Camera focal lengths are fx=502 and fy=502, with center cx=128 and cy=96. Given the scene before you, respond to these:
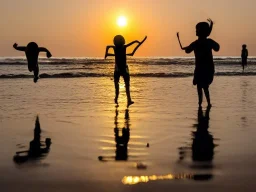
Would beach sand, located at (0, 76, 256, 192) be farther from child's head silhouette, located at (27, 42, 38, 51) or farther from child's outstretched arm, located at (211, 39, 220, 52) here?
child's head silhouette, located at (27, 42, 38, 51)

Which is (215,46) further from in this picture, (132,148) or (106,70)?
(106,70)

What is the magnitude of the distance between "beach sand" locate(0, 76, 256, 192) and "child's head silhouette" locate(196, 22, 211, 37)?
1.81m

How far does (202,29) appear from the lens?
11.7m

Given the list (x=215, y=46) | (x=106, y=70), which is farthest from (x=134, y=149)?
(x=106, y=70)

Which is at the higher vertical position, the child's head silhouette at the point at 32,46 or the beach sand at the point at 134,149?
the child's head silhouette at the point at 32,46

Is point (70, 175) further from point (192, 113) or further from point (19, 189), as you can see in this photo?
point (192, 113)

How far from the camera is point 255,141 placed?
283 inches

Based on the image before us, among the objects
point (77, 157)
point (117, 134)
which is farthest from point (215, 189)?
point (117, 134)

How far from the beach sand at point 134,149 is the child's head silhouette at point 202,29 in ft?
5.93

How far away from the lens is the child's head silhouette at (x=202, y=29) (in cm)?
1169

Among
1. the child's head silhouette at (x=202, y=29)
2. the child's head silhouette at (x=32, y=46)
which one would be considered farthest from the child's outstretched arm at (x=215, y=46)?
the child's head silhouette at (x=32, y=46)

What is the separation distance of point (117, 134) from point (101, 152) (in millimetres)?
1618

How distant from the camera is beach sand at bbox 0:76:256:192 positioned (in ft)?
15.8

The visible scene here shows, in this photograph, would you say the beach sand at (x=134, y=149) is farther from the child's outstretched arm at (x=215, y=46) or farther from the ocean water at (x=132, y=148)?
the child's outstretched arm at (x=215, y=46)
